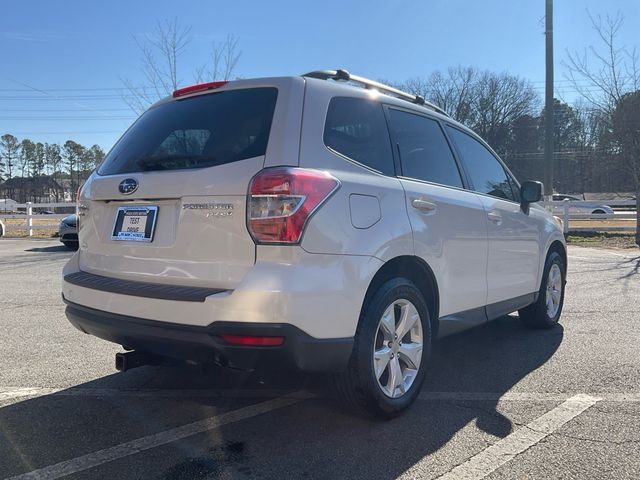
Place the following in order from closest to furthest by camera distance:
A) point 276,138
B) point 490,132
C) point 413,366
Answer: point 276,138, point 413,366, point 490,132

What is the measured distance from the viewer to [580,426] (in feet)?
10.0

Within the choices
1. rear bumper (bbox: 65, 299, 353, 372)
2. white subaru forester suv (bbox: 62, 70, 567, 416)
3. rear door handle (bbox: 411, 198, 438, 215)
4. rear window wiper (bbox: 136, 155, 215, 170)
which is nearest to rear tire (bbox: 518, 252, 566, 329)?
white subaru forester suv (bbox: 62, 70, 567, 416)

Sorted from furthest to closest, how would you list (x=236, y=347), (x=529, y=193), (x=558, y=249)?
1. (x=558, y=249)
2. (x=529, y=193)
3. (x=236, y=347)

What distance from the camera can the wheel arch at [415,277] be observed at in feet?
9.75

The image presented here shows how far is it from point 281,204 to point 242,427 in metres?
1.34

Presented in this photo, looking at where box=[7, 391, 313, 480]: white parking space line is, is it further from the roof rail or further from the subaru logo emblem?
the roof rail

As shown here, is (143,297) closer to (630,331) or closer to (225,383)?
(225,383)

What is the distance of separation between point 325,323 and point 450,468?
0.92m

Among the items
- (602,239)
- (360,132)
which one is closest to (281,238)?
(360,132)

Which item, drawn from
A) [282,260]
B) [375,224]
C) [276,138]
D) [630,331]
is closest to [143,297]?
[282,260]

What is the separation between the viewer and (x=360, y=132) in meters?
3.16

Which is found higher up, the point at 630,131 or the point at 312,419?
the point at 630,131

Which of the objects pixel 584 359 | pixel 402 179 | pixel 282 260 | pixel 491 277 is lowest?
pixel 584 359

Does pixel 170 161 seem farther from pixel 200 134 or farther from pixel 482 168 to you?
pixel 482 168
